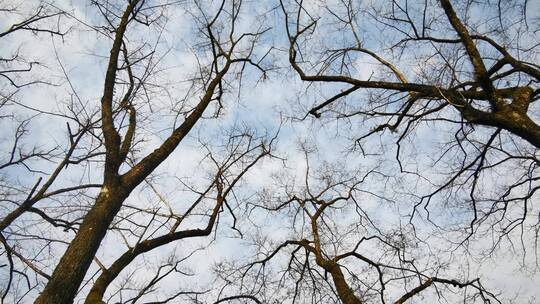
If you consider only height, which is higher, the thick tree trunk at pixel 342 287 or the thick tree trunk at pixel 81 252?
the thick tree trunk at pixel 342 287

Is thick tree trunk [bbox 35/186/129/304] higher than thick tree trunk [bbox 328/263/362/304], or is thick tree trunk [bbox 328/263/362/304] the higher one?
thick tree trunk [bbox 328/263/362/304]

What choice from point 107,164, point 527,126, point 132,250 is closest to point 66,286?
point 132,250

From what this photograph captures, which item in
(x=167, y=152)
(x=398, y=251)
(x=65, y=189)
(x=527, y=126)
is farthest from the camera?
(x=398, y=251)

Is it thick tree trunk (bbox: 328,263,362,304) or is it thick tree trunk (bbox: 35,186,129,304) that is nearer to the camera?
thick tree trunk (bbox: 35,186,129,304)

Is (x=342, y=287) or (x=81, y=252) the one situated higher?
(x=342, y=287)

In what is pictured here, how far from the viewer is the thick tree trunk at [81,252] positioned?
10.8 feet

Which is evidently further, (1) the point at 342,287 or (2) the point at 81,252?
(1) the point at 342,287

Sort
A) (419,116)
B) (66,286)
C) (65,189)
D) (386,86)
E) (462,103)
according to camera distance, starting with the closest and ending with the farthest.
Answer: (66,286) < (462,103) < (386,86) < (65,189) < (419,116)

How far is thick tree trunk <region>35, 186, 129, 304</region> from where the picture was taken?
3.30 meters

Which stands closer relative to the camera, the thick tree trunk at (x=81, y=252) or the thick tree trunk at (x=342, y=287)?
the thick tree trunk at (x=81, y=252)

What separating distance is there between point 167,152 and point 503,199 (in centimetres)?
505

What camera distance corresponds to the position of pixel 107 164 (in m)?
4.23

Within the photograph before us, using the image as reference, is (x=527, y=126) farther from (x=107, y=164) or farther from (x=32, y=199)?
(x=32, y=199)

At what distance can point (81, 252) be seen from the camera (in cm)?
355
